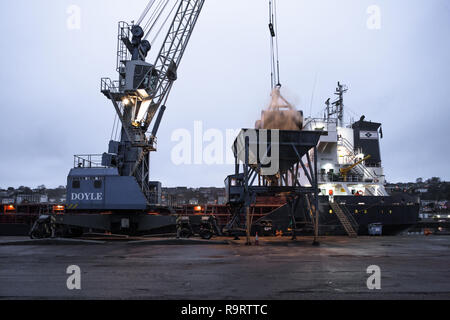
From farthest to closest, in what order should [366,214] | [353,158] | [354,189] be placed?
[353,158] → [354,189] → [366,214]

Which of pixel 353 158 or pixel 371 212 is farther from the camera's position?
pixel 353 158

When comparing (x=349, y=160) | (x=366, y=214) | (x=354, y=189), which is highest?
(x=349, y=160)

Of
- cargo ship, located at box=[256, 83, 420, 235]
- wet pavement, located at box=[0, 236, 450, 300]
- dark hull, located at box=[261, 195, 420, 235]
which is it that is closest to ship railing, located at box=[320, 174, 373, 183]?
cargo ship, located at box=[256, 83, 420, 235]

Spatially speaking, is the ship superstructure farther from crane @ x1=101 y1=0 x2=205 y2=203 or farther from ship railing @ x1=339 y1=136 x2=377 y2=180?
crane @ x1=101 y1=0 x2=205 y2=203

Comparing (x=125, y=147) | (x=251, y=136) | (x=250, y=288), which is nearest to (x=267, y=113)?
(x=251, y=136)

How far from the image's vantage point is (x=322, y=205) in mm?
28312

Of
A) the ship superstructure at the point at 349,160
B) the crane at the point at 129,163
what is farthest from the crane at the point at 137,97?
the ship superstructure at the point at 349,160

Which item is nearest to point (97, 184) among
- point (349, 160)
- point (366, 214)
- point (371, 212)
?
point (366, 214)

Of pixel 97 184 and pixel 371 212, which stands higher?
pixel 97 184

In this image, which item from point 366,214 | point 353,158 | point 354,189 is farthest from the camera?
point 353,158

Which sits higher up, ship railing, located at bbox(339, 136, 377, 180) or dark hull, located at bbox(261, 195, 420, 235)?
ship railing, located at bbox(339, 136, 377, 180)

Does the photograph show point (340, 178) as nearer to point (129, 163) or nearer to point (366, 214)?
point (366, 214)
